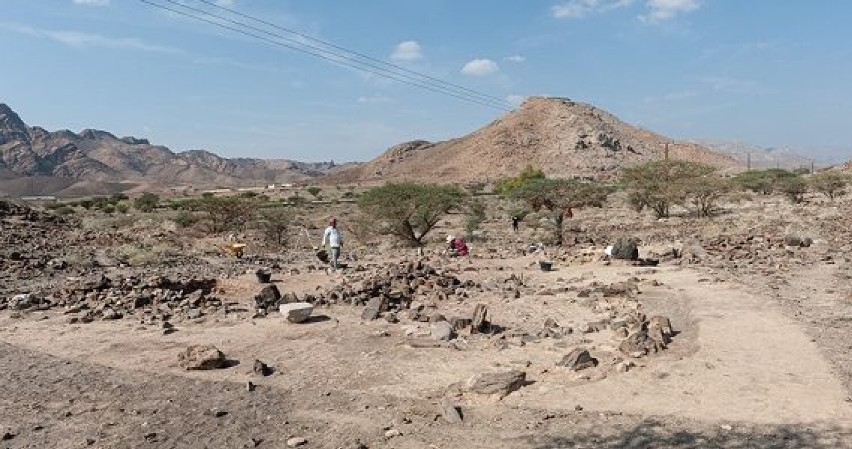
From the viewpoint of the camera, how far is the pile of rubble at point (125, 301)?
40.7 feet

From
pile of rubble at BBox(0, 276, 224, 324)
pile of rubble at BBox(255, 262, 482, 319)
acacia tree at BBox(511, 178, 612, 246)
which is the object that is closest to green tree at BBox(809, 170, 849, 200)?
acacia tree at BBox(511, 178, 612, 246)

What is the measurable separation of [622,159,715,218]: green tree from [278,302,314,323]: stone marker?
85.5 ft

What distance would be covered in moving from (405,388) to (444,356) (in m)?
1.29

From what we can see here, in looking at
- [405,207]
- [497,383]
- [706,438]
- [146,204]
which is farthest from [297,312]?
[146,204]

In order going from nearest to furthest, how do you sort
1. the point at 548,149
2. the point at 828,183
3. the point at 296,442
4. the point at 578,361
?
the point at 296,442 < the point at 578,361 < the point at 828,183 < the point at 548,149

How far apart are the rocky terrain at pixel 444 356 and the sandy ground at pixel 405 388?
3 centimetres

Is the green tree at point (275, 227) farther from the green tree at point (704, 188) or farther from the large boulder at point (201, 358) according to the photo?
the large boulder at point (201, 358)

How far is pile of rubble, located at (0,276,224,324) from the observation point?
12406mm

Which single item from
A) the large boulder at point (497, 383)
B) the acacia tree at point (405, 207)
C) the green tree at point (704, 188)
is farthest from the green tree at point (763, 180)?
the large boulder at point (497, 383)

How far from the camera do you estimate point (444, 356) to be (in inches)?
368

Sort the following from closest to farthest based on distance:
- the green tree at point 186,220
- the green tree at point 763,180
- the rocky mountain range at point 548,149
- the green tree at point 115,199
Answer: the green tree at point 186,220 → the green tree at point 763,180 → the green tree at point 115,199 → the rocky mountain range at point 548,149

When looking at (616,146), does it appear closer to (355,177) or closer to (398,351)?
(355,177)

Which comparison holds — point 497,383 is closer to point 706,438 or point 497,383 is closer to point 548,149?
point 706,438

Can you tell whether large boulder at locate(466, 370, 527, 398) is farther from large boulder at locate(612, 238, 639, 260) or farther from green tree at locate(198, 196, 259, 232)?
green tree at locate(198, 196, 259, 232)
